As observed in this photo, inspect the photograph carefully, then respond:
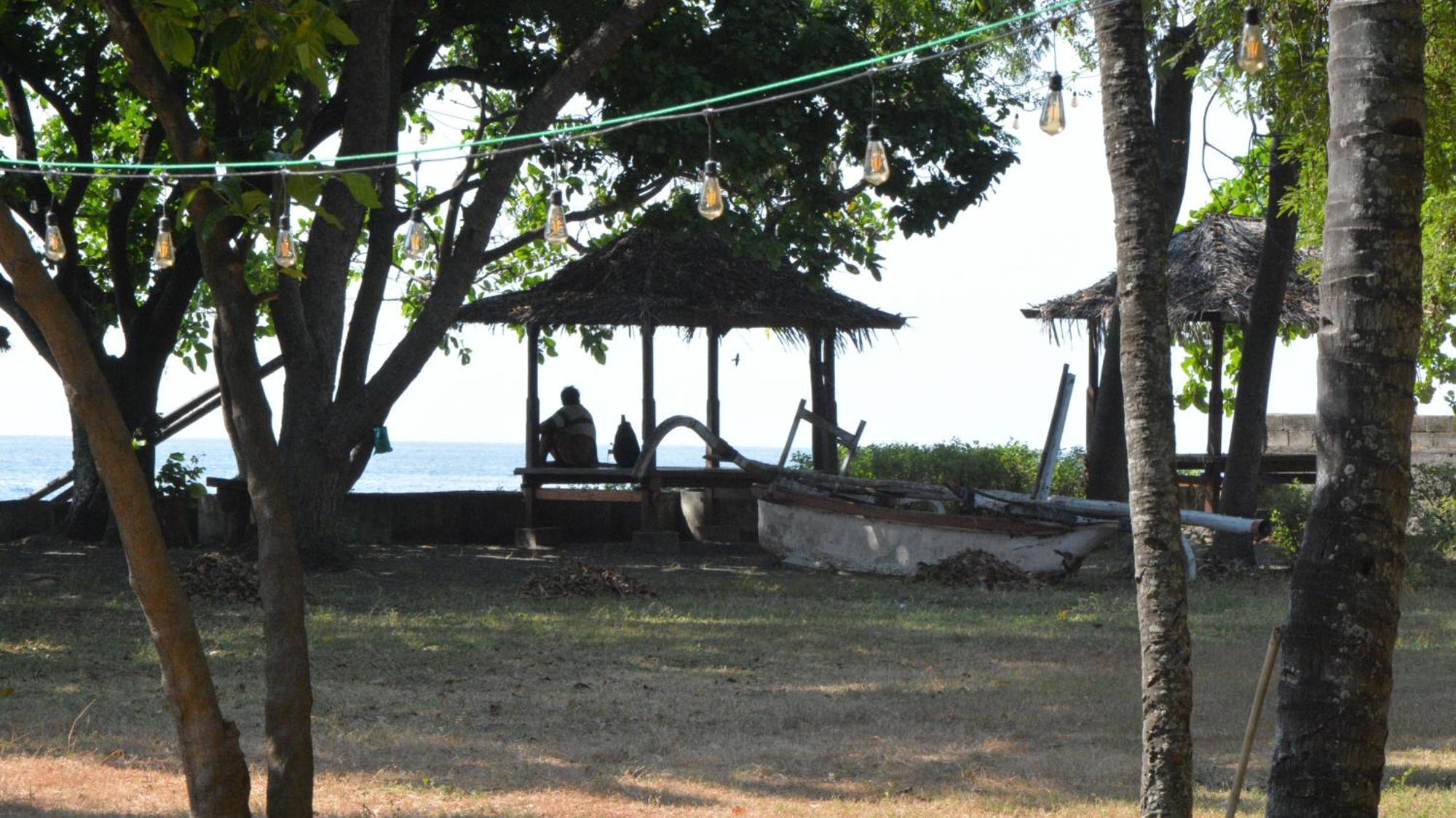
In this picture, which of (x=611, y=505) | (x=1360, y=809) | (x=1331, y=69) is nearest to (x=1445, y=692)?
(x=1360, y=809)

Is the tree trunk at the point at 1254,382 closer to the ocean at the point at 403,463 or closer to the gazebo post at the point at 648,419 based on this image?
the gazebo post at the point at 648,419

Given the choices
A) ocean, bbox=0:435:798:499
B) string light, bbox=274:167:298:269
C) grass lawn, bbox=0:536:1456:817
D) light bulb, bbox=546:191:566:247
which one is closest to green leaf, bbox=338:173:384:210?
string light, bbox=274:167:298:269

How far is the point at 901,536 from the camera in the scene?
47.6ft

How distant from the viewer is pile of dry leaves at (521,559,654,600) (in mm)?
12969

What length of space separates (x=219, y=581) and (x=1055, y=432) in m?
7.58

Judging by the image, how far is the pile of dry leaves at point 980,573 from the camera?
45.3 ft

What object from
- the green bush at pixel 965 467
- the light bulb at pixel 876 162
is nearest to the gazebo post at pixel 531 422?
the green bush at pixel 965 467

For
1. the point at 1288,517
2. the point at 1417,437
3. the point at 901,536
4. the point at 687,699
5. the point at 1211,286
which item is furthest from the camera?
the point at 1417,437

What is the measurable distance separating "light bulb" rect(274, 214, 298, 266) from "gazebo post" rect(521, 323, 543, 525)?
37.9ft

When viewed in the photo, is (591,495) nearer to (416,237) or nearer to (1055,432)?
(1055,432)

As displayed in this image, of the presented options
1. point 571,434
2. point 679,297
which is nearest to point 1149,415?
point 679,297

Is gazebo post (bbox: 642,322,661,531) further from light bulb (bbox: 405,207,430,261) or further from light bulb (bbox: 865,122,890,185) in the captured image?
light bulb (bbox: 865,122,890,185)

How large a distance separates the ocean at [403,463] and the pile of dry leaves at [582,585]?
3070 centimetres

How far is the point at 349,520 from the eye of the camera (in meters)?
18.1
